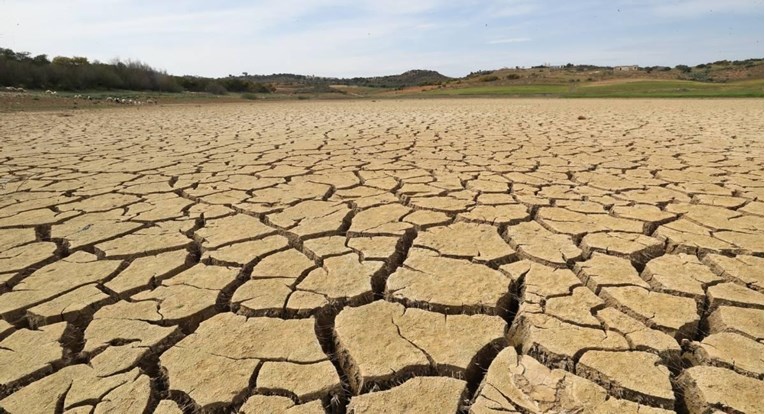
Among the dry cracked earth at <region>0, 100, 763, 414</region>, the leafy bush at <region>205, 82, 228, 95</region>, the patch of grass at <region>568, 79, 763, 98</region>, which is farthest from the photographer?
the leafy bush at <region>205, 82, 228, 95</region>

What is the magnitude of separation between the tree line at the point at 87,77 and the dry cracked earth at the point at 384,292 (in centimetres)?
1690

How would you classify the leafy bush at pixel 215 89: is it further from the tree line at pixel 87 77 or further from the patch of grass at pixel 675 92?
the patch of grass at pixel 675 92

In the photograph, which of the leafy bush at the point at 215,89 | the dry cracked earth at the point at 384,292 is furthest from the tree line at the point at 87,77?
the dry cracked earth at the point at 384,292

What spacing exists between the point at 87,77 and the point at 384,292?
2123 cm

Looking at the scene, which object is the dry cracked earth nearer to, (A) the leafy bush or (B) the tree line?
(B) the tree line

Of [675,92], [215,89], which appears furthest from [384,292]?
[215,89]

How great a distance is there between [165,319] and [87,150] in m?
4.58

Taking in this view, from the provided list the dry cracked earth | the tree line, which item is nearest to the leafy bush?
the tree line

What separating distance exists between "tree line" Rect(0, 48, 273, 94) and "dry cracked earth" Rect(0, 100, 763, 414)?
16.9 meters

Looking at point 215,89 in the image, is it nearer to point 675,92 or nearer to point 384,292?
point 675,92

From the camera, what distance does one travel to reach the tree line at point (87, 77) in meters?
16.2

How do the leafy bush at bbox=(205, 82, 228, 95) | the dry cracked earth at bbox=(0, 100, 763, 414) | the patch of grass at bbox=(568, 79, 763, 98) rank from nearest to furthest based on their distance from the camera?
the dry cracked earth at bbox=(0, 100, 763, 414) < the patch of grass at bbox=(568, 79, 763, 98) < the leafy bush at bbox=(205, 82, 228, 95)

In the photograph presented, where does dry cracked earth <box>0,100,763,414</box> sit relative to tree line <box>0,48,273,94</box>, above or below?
below

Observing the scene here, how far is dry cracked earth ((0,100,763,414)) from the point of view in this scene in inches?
46.6
